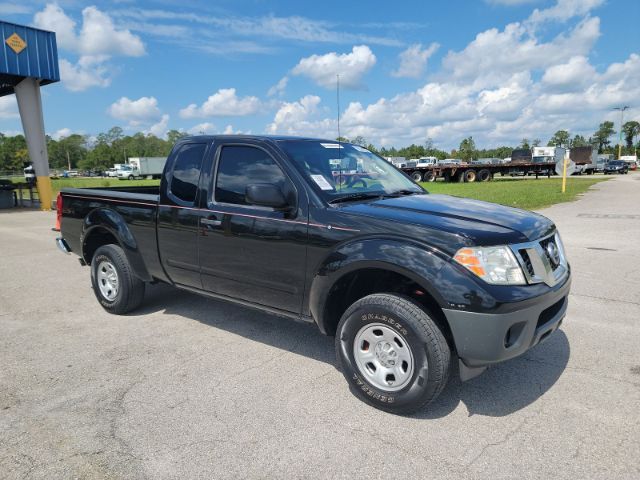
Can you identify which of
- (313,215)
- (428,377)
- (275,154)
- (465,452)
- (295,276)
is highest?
(275,154)

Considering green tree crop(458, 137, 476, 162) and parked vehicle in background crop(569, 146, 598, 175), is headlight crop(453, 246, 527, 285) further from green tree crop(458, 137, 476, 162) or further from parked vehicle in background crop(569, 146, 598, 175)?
green tree crop(458, 137, 476, 162)

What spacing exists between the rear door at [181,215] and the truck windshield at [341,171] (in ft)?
3.25

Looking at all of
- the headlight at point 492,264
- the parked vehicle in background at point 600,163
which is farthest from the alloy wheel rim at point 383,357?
the parked vehicle in background at point 600,163

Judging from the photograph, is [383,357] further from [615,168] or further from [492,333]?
[615,168]

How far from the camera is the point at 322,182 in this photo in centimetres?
374

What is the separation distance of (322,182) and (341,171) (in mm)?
331

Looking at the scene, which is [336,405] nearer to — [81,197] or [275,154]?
[275,154]

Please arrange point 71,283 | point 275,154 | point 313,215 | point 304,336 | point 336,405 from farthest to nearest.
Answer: point 71,283, point 304,336, point 275,154, point 313,215, point 336,405

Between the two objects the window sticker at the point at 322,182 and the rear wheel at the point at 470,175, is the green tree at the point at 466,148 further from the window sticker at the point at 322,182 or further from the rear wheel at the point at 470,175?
the window sticker at the point at 322,182

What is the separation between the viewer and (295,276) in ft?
11.9

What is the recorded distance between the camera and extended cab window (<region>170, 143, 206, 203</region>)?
14.4ft

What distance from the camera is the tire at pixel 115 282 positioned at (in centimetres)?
504

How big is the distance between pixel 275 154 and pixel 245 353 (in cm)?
173

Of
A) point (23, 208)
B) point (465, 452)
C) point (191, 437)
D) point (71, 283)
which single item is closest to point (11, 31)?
point (23, 208)
